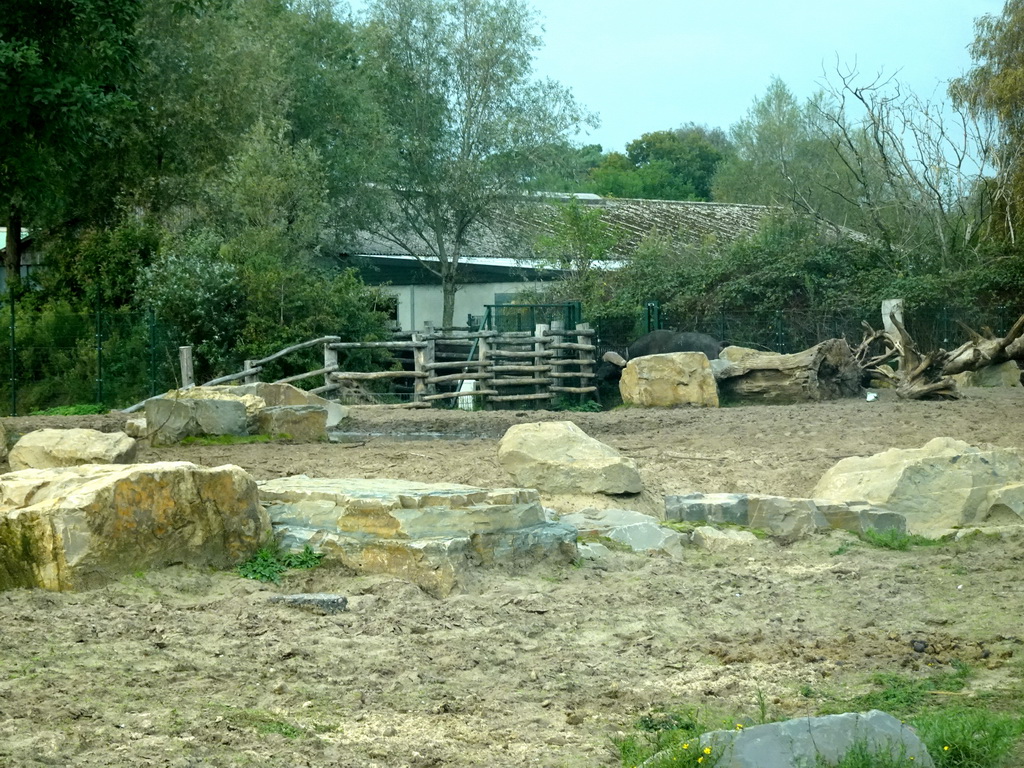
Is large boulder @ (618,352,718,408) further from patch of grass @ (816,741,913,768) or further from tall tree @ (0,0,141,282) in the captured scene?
patch of grass @ (816,741,913,768)

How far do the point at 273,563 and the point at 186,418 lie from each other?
6814 millimetres

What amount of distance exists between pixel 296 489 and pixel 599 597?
1.92m

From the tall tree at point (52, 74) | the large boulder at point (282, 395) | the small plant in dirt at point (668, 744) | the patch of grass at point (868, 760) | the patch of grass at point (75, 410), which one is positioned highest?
the tall tree at point (52, 74)

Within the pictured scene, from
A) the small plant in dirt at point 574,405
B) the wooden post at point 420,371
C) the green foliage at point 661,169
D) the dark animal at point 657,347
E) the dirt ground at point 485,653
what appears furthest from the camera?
the green foliage at point 661,169

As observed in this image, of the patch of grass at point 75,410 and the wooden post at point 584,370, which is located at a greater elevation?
the wooden post at point 584,370

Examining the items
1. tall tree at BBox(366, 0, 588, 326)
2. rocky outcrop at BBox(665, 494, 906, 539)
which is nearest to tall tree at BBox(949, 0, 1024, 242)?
tall tree at BBox(366, 0, 588, 326)

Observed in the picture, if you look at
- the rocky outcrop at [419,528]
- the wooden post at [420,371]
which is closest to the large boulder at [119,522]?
the rocky outcrop at [419,528]

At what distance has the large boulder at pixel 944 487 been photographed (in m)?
7.89

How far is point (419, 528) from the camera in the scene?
246 inches

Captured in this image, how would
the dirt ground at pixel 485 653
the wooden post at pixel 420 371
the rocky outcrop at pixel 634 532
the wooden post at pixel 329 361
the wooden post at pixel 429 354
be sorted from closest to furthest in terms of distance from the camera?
1. the dirt ground at pixel 485 653
2. the rocky outcrop at pixel 634 532
3. the wooden post at pixel 329 361
4. the wooden post at pixel 420 371
5. the wooden post at pixel 429 354

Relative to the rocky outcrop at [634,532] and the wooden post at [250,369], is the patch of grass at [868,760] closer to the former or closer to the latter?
the rocky outcrop at [634,532]

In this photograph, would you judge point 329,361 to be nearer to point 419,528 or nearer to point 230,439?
point 230,439

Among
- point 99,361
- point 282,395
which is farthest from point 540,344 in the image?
point 99,361

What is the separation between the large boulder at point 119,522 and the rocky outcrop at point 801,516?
3161 mm
